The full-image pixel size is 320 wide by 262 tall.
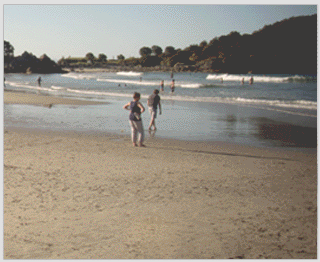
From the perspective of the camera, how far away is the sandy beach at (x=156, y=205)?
4113 mm

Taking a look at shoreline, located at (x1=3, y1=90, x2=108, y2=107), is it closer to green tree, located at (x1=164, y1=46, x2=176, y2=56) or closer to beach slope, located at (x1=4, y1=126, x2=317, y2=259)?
green tree, located at (x1=164, y1=46, x2=176, y2=56)

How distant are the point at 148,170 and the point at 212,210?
2.49 m

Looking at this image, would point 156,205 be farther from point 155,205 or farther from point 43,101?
point 43,101

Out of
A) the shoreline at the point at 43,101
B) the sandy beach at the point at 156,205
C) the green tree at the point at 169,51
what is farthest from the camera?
the shoreline at the point at 43,101

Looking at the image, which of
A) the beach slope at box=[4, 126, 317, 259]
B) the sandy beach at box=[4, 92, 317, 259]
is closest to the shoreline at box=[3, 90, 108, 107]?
the sandy beach at box=[4, 92, 317, 259]

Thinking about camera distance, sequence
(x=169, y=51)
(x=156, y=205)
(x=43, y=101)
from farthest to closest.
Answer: (x=43, y=101) → (x=169, y=51) → (x=156, y=205)

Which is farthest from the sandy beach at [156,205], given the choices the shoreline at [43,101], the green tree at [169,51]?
the shoreline at [43,101]

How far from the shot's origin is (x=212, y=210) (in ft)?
17.6

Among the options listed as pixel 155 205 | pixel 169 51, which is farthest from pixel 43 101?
pixel 155 205

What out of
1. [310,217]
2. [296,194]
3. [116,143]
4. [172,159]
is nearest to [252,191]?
[296,194]

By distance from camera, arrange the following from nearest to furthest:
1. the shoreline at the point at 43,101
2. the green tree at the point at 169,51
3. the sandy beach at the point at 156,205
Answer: the sandy beach at the point at 156,205 < the green tree at the point at 169,51 < the shoreline at the point at 43,101

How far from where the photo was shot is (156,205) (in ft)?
18.0

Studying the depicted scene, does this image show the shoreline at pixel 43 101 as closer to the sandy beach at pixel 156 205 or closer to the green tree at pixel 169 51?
the green tree at pixel 169 51

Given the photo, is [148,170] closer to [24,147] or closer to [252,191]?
[252,191]
